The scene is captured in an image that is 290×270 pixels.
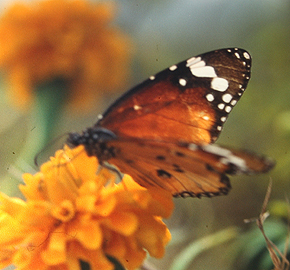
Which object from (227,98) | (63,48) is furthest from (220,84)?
(63,48)

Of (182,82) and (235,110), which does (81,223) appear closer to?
(182,82)

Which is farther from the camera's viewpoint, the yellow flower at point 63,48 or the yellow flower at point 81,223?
the yellow flower at point 63,48

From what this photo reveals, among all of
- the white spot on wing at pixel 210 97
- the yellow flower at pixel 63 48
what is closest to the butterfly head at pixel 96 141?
the white spot on wing at pixel 210 97

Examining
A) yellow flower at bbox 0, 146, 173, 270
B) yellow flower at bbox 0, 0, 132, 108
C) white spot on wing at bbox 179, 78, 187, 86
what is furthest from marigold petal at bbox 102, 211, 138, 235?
yellow flower at bbox 0, 0, 132, 108

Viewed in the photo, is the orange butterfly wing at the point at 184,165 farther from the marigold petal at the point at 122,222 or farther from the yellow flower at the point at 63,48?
the yellow flower at the point at 63,48

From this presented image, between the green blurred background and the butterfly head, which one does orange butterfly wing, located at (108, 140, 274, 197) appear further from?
the green blurred background

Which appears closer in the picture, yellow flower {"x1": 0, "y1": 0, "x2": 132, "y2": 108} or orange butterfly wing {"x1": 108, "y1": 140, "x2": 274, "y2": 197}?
orange butterfly wing {"x1": 108, "y1": 140, "x2": 274, "y2": 197}

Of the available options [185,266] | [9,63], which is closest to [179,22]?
[9,63]

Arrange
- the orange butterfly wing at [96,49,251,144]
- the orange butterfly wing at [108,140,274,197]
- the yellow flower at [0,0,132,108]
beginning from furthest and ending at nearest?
1. the yellow flower at [0,0,132,108]
2. the orange butterfly wing at [96,49,251,144]
3. the orange butterfly wing at [108,140,274,197]
